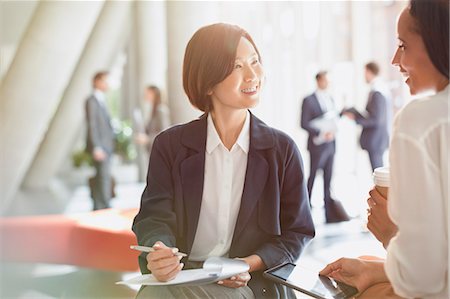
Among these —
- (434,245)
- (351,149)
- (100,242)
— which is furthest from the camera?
(351,149)

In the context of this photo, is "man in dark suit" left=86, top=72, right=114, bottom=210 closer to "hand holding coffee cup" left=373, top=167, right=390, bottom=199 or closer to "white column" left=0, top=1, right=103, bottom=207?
"white column" left=0, top=1, right=103, bottom=207

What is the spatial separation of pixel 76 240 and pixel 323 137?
3.40ft

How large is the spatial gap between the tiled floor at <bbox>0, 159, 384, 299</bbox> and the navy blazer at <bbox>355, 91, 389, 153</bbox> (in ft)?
0.41

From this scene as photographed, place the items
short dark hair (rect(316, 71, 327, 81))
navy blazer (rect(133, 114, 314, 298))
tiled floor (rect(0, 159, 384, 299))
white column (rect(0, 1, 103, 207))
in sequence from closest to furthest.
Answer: navy blazer (rect(133, 114, 314, 298))
tiled floor (rect(0, 159, 384, 299))
short dark hair (rect(316, 71, 327, 81))
white column (rect(0, 1, 103, 207))

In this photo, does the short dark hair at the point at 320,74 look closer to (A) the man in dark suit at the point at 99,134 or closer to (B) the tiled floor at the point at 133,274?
(B) the tiled floor at the point at 133,274

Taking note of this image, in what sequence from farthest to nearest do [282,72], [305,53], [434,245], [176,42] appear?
1. [305,53]
2. [282,72]
3. [176,42]
4. [434,245]

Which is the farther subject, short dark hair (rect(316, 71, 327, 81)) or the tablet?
short dark hair (rect(316, 71, 327, 81))

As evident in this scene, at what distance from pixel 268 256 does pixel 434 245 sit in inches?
12.1

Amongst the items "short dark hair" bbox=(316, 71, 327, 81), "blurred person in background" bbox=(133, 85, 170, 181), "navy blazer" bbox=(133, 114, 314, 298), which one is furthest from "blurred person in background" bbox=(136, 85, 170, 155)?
"navy blazer" bbox=(133, 114, 314, 298)

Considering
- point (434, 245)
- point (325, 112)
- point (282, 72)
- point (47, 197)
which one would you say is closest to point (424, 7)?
point (434, 245)

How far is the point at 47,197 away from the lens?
15.1 feet

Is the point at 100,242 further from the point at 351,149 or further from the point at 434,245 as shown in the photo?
the point at 434,245

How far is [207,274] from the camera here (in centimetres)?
81

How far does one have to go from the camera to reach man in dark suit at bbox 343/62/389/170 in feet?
5.62
